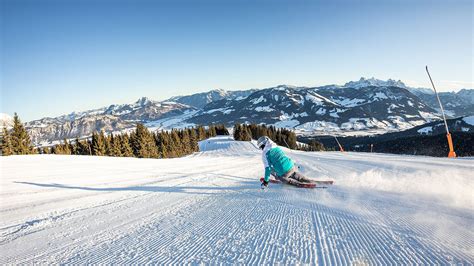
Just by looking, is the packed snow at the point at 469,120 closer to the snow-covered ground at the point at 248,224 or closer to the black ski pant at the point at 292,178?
the snow-covered ground at the point at 248,224

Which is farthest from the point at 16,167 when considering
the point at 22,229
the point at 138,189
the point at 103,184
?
the point at 22,229

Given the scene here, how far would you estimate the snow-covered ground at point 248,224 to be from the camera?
12.1 feet

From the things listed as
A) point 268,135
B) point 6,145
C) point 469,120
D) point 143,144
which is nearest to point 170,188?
point 6,145

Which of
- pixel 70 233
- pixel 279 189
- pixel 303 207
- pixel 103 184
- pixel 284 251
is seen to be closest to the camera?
pixel 284 251

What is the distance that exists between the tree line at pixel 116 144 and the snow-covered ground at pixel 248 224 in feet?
153

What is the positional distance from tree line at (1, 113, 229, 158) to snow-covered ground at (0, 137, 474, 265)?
46.7m

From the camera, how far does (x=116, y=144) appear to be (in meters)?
56.4

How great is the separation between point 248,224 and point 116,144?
57753 millimetres

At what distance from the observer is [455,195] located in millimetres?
6566

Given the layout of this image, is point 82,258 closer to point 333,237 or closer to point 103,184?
point 333,237

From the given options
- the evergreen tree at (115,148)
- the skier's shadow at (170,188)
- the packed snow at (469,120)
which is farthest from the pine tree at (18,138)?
the packed snow at (469,120)

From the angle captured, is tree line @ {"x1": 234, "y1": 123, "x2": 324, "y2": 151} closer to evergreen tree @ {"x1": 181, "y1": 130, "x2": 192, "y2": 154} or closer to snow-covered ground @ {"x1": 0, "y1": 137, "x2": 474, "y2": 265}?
evergreen tree @ {"x1": 181, "y1": 130, "x2": 192, "y2": 154}

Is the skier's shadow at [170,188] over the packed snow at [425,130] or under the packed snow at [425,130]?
over

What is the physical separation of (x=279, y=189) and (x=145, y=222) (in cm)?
472
